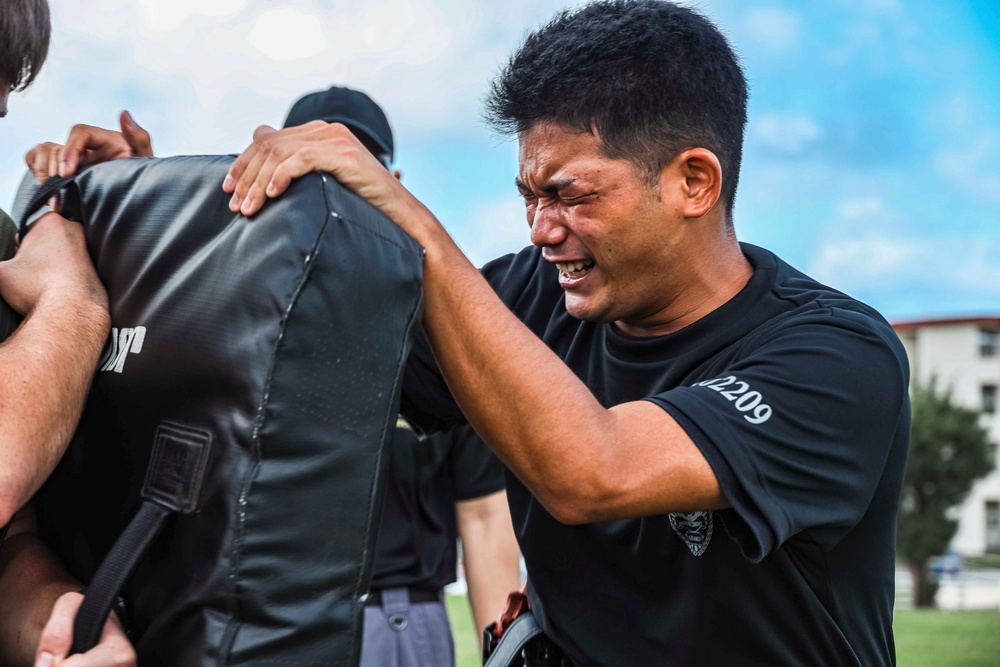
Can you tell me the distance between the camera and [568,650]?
227 cm

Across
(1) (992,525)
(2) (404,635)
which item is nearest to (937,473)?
(1) (992,525)

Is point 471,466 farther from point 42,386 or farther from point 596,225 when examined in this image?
point 42,386

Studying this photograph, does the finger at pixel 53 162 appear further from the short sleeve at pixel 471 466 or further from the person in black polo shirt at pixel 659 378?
the short sleeve at pixel 471 466

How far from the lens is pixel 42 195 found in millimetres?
1634

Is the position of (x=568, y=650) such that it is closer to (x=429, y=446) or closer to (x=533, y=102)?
(x=533, y=102)

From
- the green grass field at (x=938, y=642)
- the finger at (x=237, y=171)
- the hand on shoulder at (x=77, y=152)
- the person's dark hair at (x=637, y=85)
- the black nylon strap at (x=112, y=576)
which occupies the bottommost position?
the green grass field at (x=938, y=642)

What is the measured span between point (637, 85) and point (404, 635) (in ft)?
7.29

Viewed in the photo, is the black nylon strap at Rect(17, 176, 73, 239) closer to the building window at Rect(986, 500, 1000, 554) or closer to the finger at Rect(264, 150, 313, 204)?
the finger at Rect(264, 150, 313, 204)

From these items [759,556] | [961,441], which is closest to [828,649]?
[759,556]

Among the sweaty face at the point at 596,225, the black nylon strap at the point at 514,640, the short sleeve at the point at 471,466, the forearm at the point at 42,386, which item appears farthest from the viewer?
the short sleeve at the point at 471,466

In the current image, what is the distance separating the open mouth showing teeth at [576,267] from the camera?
224cm

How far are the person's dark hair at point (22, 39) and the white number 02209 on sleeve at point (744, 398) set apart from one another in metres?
1.32

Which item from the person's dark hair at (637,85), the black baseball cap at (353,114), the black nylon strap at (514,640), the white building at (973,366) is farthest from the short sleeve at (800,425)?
the white building at (973,366)

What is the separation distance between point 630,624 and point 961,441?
41.5 m
